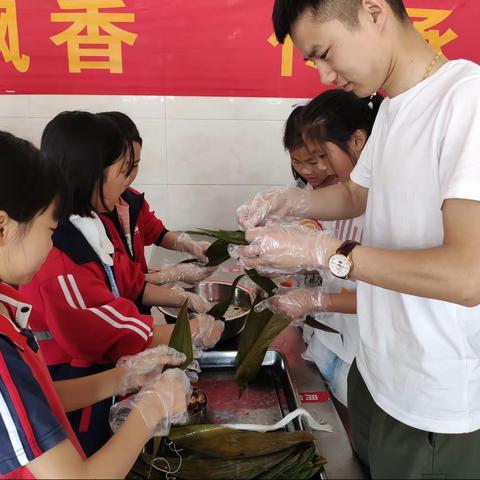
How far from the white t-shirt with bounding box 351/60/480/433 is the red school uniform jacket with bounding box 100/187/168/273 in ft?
2.99

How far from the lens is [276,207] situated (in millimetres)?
1503

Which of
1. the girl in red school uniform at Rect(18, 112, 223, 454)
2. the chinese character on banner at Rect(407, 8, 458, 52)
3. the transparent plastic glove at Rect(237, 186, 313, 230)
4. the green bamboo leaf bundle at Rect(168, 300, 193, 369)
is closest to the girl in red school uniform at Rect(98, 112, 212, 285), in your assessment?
the girl in red school uniform at Rect(18, 112, 223, 454)

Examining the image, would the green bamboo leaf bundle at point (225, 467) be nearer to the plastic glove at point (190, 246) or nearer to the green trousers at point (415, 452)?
the green trousers at point (415, 452)

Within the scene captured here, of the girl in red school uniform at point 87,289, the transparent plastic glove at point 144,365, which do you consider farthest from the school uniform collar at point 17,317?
the girl in red school uniform at point 87,289

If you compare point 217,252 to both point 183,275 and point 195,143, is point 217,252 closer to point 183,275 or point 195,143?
point 183,275

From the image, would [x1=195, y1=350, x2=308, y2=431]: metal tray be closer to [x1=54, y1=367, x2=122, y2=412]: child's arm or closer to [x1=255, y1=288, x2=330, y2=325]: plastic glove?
→ [x1=255, y1=288, x2=330, y2=325]: plastic glove

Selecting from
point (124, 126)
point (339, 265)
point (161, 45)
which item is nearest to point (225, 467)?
point (339, 265)

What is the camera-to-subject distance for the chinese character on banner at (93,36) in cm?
254

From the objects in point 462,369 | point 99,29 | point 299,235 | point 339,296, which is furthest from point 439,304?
point 99,29

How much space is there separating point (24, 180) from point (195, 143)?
2093 millimetres

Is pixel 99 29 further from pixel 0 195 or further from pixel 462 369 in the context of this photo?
pixel 462 369

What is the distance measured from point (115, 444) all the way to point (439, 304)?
2.14ft

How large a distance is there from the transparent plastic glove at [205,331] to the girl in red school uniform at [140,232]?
0.46 meters

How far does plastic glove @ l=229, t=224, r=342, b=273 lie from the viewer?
1.05 metres
